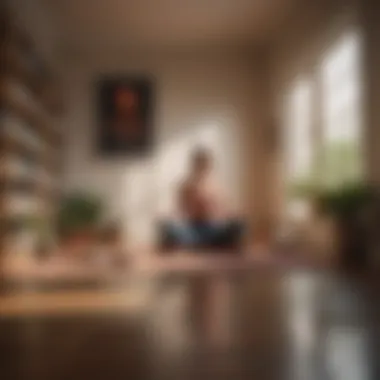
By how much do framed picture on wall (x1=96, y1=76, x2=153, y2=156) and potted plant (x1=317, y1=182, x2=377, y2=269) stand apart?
1.76m

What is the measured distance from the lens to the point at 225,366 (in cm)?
68

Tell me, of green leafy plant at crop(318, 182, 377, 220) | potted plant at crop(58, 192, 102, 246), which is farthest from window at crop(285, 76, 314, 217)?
potted plant at crop(58, 192, 102, 246)

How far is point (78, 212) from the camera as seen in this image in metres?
2.92

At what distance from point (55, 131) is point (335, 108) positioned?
166 cm

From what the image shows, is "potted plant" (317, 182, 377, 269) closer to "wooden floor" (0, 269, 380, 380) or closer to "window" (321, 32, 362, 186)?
"window" (321, 32, 362, 186)

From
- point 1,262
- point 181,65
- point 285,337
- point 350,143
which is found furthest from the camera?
point 181,65

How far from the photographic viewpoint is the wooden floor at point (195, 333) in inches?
26.3

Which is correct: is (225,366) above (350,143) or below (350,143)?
below

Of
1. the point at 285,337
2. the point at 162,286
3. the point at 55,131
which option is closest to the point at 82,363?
the point at 285,337

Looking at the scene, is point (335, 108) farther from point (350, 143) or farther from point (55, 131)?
point (55, 131)

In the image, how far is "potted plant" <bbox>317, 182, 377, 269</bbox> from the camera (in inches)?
80.4

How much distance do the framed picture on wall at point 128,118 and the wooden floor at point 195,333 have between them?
2.24m

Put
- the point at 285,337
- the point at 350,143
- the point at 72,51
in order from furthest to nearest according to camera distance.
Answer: the point at 72,51 → the point at 350,143 → the point at 285,337

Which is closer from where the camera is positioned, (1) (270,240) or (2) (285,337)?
(2) (285,337)
